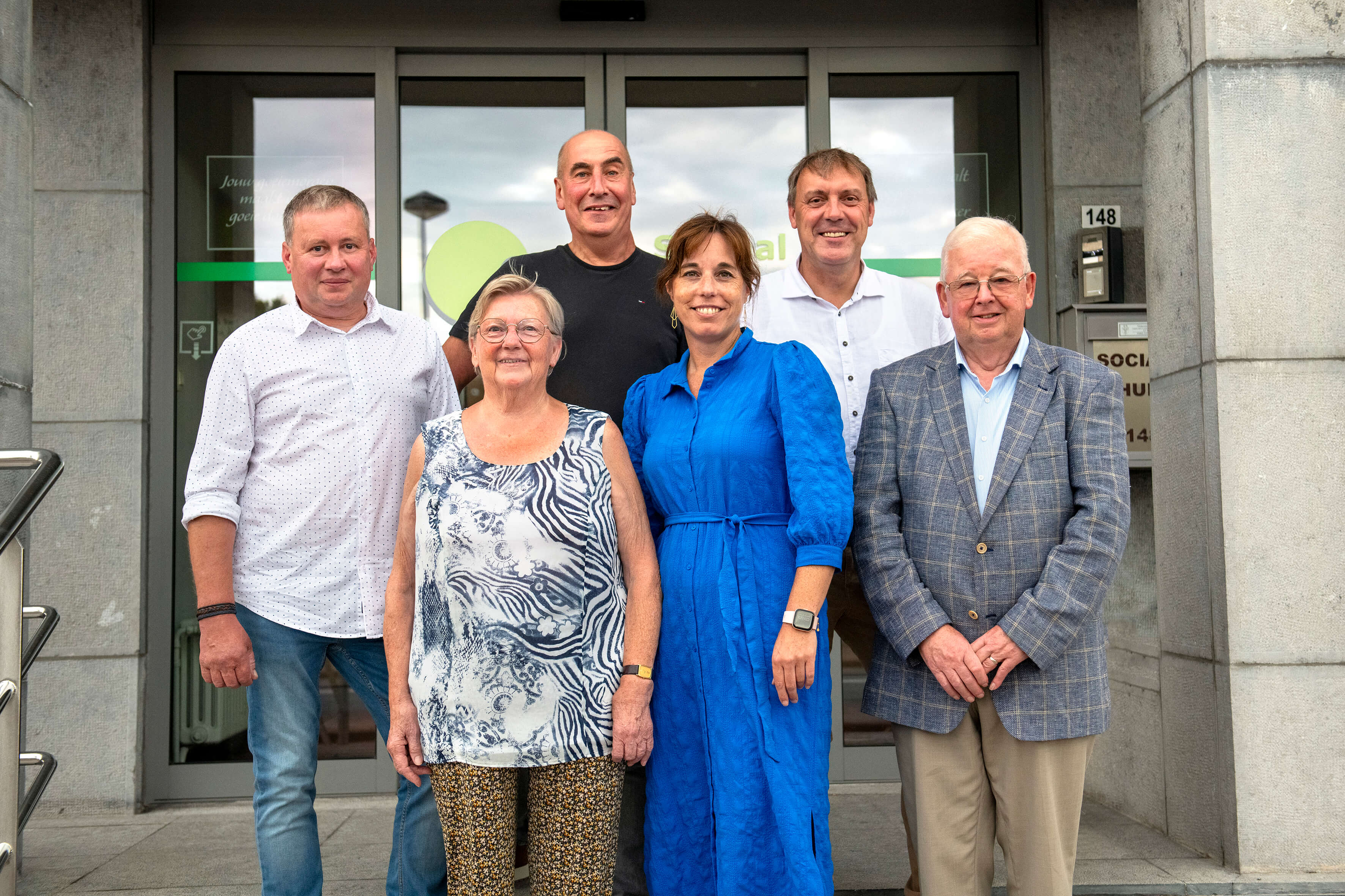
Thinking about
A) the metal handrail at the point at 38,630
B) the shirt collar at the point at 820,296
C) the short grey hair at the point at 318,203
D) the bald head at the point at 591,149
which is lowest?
the metal handrail at the point at 38,630

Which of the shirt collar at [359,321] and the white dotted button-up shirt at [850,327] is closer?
the shirt collar at [359,321]

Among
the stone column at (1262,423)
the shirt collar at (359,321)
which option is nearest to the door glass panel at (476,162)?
the shirt collar at (359,321)

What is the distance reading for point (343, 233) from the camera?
2.79 meters

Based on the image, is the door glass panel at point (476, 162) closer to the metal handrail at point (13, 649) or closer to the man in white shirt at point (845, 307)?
the man in white shirt at point (845, 307)

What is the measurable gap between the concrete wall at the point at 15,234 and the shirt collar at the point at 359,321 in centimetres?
107

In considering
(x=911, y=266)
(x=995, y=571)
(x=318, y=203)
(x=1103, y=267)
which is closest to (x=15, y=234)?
(x=318, y=203)

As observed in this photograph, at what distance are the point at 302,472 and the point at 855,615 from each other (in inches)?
65.0

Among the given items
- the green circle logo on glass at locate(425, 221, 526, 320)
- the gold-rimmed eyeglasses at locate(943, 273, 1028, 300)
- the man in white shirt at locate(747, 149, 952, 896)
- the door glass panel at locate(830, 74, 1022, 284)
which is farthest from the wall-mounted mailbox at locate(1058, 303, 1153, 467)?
the green circle logo on glass at locate(425, 221, 526, 320)

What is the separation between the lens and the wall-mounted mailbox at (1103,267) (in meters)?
4.86

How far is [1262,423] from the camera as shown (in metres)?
3.51

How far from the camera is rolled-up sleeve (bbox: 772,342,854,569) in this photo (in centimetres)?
248

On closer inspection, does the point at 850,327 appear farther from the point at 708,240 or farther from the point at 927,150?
the point at 927,150

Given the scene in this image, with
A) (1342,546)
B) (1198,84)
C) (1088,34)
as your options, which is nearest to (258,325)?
(1198,84)

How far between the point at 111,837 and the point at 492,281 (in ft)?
10.5
